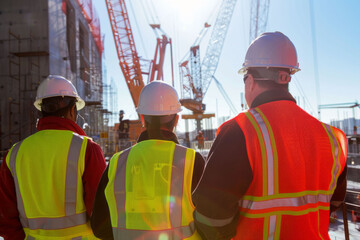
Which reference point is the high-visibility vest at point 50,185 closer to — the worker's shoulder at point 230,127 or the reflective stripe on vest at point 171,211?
the reflective stripe on vest at point 171,211

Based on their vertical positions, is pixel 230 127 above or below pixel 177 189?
above

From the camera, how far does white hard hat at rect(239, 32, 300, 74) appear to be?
1572 millimetres

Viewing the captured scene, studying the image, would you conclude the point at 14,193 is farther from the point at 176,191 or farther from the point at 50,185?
the point at 176,191

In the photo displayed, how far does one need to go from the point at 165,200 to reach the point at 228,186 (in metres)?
0.46

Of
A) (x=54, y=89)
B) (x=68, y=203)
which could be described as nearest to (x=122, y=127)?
(x=54, y=89)

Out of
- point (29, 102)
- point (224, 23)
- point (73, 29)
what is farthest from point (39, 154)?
point (224, 23)

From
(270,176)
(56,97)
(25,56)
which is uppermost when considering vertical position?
(25,56)

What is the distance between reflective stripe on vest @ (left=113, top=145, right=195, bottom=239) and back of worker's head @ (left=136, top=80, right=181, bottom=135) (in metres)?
0.29

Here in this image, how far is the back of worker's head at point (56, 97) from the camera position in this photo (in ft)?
7.42

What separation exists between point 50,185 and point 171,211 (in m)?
0.94

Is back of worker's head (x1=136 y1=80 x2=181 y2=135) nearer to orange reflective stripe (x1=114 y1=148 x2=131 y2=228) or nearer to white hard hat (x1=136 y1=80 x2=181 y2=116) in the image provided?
white hard hat (x1=136 y1=80 x2=181 y2=116)

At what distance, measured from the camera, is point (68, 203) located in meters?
1.93

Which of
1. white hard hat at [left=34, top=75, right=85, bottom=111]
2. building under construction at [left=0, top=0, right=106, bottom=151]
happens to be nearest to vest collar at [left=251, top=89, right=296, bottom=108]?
white hard hat at [left=34, top=75, right=85, bottom=111]

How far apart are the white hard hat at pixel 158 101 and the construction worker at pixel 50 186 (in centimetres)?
53
